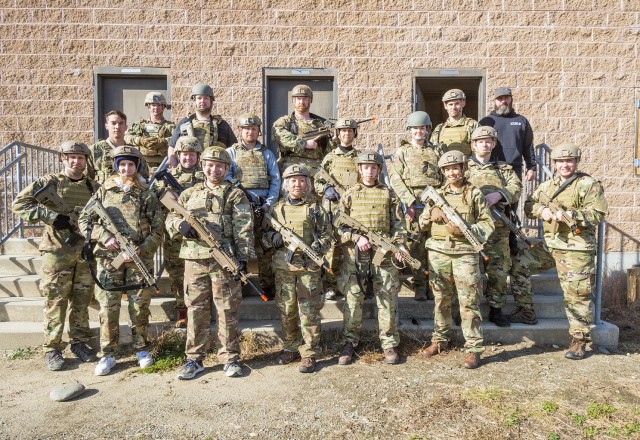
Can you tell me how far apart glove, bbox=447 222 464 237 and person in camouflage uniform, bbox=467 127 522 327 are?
2.53 ft

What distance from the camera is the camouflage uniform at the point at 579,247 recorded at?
487 centimetres

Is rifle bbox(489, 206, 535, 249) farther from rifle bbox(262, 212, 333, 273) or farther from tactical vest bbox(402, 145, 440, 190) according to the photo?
rifle bbox(262, 212, 333, 273)

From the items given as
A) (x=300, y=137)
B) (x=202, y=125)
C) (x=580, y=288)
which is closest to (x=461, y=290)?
(x=580, y=288)

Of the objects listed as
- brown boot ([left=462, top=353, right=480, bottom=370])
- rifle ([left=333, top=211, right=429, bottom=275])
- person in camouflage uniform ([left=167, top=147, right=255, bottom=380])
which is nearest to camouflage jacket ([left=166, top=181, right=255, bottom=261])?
person in camouflage uniform ([left=167, top=147, right=255, bottom=380])

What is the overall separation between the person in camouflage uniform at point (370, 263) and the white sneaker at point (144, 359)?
191 centimetres

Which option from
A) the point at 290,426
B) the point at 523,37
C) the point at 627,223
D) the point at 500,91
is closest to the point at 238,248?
the point at 290,426

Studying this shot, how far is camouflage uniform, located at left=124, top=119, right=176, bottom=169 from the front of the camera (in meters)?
5.82

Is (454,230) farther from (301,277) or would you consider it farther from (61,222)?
(61,222)

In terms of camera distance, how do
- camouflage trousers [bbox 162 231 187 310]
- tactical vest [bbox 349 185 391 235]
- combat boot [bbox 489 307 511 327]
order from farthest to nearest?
1. combat boot [bbox 489 307 511 327]
2. camouflage trousers [bbox 162 231 187 310]
3. tactical vest [bbox 349 185 391 235]

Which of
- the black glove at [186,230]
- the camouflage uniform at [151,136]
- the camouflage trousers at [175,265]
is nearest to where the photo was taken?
the black glove at [186,230]

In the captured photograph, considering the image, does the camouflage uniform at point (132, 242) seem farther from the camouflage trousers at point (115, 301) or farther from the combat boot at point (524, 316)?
the combat boot at point (524, 316)

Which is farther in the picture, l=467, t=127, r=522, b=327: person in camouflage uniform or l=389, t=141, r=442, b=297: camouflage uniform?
l=389, t=141, r=442, b=297: camouflage uniform

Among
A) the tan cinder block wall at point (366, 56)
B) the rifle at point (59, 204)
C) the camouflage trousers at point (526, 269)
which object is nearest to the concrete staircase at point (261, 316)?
the camouflage trousers at point (526, 269)

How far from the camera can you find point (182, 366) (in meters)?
4.59
